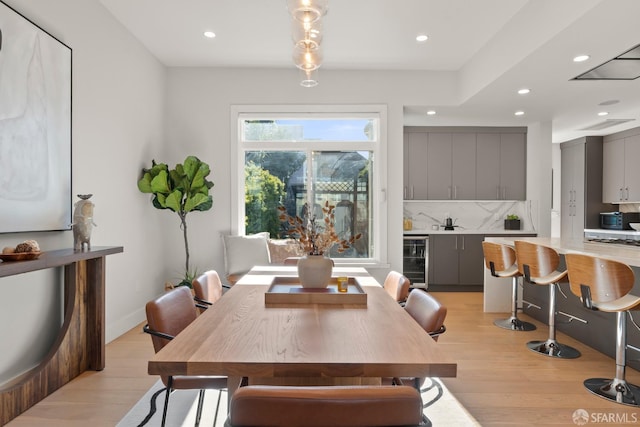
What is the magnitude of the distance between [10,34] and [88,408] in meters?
2.38

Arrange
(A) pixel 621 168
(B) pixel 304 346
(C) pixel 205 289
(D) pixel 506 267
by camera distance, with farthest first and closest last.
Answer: (A) pixel 621 168 < (D) pixel 506 267 < (C) pixel 205 289 < (B) pixel 304 346

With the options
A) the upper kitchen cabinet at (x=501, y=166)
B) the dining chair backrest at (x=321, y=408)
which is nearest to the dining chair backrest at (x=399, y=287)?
the dining chair backrest at (x=321, y=408)

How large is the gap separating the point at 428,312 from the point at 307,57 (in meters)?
1.84

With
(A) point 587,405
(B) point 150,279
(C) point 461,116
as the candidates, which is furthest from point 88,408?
(C) point 461,116

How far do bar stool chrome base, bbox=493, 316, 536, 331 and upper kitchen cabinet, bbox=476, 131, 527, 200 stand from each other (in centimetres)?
266

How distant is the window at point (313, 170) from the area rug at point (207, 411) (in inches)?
111

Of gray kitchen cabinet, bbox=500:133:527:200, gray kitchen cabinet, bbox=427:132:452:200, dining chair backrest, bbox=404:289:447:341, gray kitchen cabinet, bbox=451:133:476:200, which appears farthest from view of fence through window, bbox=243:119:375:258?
dining chair backrest, bbox=404:289:447:341

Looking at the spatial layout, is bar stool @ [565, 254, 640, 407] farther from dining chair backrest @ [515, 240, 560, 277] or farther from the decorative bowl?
the decorative bowl

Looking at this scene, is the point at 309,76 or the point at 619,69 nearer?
the point at 309,76

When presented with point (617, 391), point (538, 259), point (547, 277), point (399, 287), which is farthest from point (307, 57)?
point (617, 391)

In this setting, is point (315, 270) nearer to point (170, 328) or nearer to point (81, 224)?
point (170, 328)

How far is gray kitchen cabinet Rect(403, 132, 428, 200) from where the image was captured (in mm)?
6559

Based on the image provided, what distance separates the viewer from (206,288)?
2.50 metres

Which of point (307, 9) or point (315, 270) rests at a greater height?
point (307, 9)
